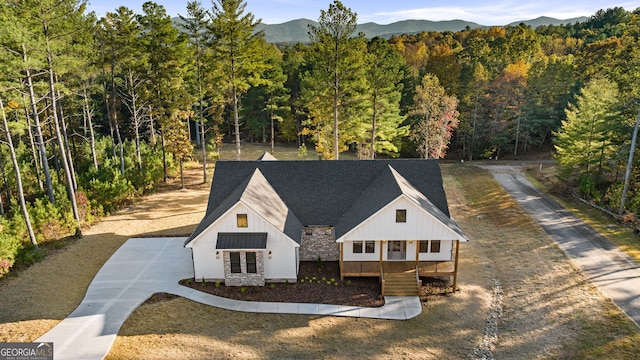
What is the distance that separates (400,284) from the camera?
19.8m

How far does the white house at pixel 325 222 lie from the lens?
19750 mm

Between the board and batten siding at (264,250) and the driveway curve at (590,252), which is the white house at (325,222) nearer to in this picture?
the board and batten siding at (264,250)

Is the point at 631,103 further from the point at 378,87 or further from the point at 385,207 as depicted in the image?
the point at 385,207

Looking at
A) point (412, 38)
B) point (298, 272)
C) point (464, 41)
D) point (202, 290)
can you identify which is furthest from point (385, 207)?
point (412, 38)

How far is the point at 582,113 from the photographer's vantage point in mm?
33125

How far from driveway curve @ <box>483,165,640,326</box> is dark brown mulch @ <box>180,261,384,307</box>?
11.6 m

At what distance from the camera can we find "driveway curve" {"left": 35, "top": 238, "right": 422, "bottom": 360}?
50.7 ft

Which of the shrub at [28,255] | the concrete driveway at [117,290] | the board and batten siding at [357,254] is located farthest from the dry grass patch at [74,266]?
the board and batten siding at [357,254]

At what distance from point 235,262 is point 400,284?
860 centimetres

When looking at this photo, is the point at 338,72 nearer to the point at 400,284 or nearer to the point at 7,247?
the point at 400,284

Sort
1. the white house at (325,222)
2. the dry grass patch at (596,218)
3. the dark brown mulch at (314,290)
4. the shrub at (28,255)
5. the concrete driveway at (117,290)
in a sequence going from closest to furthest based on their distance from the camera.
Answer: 1. the concrete driveway at (117,290)
2. the dark brown mulch at (314,290)
3. the white house at (325,222)
4. the shrub at (28,255)
5. the dry grass patch at (596,218)

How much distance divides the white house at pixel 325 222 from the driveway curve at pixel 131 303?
1659 millimetres

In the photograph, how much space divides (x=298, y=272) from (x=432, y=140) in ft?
89.6

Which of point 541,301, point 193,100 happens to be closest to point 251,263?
point 541,301
